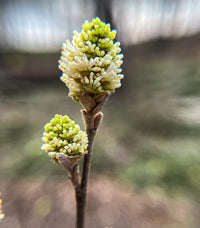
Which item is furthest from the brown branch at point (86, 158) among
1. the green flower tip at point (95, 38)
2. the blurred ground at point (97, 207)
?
the blurred ground at point (97, 207)

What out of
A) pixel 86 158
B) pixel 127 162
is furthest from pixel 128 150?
pixel 86 158

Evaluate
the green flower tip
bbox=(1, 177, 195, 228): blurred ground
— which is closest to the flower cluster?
the green flower tip

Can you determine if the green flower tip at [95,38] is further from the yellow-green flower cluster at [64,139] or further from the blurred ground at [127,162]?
the blurred ground at [127,162]

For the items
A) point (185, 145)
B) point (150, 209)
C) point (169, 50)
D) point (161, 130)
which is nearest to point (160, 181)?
point (150, 209)

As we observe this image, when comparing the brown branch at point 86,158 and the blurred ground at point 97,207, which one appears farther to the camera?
the blurred ground at point 97,207

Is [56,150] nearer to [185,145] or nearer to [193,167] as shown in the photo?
[193,167]

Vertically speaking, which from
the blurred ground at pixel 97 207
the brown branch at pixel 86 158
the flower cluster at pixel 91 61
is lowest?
the blurred ground at pixel 97 207

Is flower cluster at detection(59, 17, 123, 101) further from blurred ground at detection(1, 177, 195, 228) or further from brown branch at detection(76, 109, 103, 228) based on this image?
blurred ground at detection(1, 177, 195, 228)
